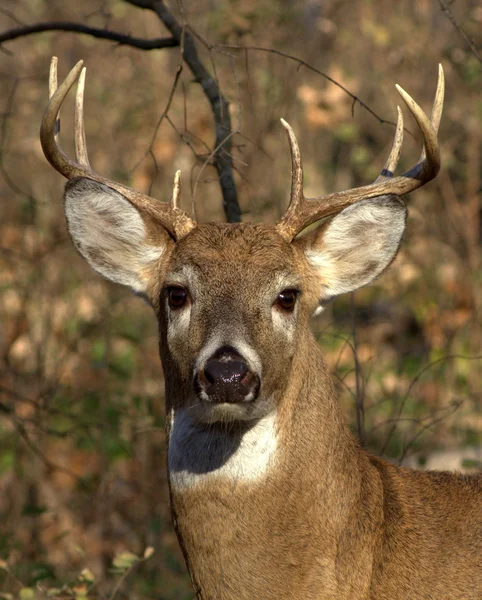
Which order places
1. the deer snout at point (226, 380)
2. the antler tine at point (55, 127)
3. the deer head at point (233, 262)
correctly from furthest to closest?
the antler tine at point (55, 127) < the deer head at point (233, 262) < the deer snout at point (226, 380)

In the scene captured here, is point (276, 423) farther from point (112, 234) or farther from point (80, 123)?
point (80, 123)

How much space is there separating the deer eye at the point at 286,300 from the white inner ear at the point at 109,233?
0.66 meters

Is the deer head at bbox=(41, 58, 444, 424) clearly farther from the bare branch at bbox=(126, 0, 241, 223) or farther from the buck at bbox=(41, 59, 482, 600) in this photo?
the bare branch at bbox=(126, 0, 241, 223)

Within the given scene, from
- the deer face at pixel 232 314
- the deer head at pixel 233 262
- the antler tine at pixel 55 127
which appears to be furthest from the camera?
the antler tine at pixel 55 127

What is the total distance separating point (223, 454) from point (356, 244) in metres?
1.16

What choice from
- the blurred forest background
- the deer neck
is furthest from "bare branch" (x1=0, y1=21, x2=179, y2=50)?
the deer neck

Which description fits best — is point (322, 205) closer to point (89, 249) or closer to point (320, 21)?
point (89, 249)

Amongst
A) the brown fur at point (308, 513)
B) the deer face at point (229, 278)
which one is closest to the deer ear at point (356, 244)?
the deer face at point (229, 278)

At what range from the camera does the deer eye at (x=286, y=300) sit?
4250mm

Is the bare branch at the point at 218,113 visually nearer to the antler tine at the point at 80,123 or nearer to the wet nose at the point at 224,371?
the antler tine at the point at 80,123

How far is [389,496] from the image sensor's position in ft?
13.9

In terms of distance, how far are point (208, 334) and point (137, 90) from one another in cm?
693

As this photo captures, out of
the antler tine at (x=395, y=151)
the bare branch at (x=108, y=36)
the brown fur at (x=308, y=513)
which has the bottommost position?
the brown fur at (x=308, y=513)

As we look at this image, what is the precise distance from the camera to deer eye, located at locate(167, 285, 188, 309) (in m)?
4.29
